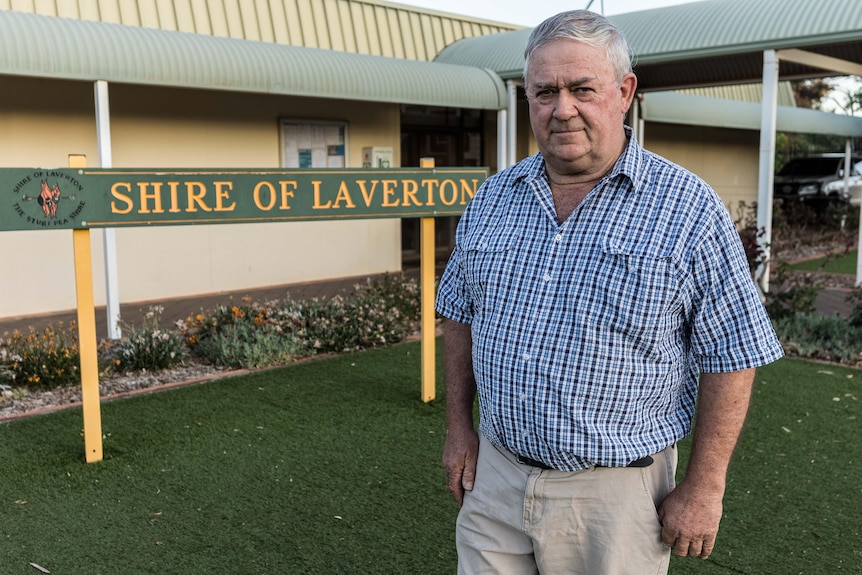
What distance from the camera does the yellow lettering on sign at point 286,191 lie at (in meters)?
5.32

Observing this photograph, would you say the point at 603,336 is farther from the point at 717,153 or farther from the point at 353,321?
the point at 717,153

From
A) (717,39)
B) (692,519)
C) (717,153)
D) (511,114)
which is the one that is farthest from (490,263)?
(717,153)

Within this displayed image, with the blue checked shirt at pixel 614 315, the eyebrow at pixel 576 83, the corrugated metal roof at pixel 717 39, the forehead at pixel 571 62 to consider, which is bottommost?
the blue checked shirt at pixel 614 315

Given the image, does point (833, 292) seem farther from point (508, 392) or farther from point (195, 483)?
point (508, 392)

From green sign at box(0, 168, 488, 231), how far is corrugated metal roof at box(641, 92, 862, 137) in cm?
935

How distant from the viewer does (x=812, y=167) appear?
21.1 metres

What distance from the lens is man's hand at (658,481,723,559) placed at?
6.72 feet

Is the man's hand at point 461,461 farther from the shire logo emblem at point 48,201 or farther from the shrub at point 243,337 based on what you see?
the shrub at point 243,337

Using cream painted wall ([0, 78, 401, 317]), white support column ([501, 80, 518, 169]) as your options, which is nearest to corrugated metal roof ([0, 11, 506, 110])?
white support column ([501, 80, 518, 169])

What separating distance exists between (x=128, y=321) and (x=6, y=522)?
5390 millimetres

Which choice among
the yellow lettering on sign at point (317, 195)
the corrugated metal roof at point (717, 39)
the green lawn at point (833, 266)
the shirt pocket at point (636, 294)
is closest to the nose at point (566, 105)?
the shirt pocket at point (636, 294)

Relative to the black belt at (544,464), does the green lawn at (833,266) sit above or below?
below

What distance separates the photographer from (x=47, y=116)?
9.40 metres

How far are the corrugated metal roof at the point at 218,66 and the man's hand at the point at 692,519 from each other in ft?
23.1
